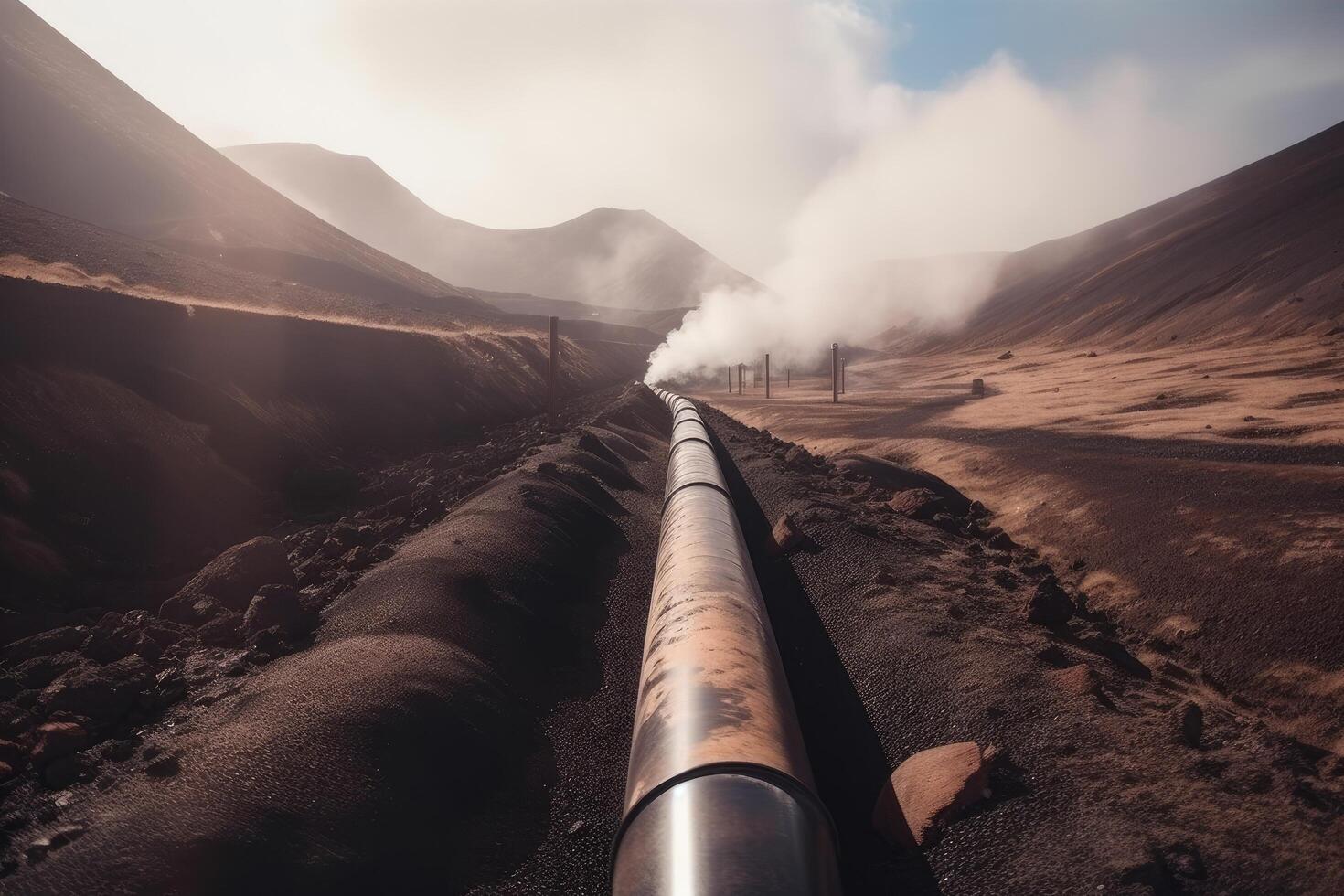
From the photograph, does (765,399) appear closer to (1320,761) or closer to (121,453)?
(121,453)

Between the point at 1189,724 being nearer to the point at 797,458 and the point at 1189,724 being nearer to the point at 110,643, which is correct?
the point at 110,643

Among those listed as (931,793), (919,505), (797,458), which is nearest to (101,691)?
(931,793)

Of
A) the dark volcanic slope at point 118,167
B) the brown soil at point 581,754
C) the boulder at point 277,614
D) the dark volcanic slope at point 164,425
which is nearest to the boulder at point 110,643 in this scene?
the boulder at point 277,614

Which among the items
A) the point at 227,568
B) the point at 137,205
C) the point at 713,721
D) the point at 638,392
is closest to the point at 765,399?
the point at 638,392

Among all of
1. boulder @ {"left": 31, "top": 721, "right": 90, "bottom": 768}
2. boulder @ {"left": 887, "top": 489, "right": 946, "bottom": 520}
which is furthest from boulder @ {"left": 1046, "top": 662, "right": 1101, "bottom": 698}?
boulder @ {"left": 31, "top": 721, "right": 90, "bottom": 768}

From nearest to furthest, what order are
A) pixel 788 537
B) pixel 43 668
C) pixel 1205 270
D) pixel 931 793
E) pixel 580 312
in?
1. pixel 931 793
2. pixel 43 668
3. pixel 788 537
4. pixel 1205 270
5. pixel 580 312

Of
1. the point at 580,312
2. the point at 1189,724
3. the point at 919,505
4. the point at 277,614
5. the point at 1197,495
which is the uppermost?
the point at 580,312

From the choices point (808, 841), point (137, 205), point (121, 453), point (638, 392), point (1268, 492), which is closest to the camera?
point (808, 841)
